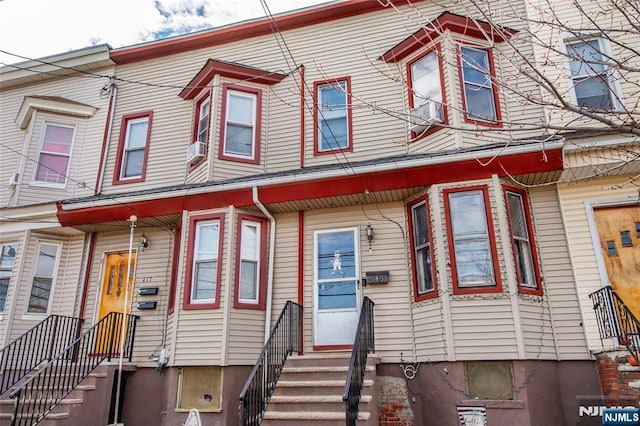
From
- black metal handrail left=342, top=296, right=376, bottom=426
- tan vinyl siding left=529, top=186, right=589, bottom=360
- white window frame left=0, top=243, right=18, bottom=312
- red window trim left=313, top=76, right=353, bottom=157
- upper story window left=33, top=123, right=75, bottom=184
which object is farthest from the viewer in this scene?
upper story window left=33, top=123, right=75, bottom=184

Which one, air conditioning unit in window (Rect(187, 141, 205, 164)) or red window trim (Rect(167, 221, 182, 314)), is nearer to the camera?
red window trim (Rect(167, 221, 182, 314))

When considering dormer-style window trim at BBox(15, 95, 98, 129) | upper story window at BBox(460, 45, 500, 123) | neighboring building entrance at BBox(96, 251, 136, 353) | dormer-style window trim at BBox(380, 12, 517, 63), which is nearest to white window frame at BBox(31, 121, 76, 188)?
dormer-style window trim at BBox(15, 95, 98, 129)

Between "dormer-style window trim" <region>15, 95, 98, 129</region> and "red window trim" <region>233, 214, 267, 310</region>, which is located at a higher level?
"dormer-style window trim" <region>15, 95, 98, 129</region>

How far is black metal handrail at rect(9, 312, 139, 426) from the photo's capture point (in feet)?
24.2

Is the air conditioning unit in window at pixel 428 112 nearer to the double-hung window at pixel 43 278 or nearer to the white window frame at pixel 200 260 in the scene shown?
the white window frame at pixel 200 260

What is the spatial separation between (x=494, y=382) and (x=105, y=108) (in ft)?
33.5

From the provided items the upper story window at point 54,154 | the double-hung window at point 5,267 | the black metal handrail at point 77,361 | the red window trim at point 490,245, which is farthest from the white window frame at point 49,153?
the red window trim at point 490,245

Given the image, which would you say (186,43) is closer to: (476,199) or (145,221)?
(145,221)

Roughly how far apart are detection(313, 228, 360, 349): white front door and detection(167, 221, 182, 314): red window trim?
2715mm

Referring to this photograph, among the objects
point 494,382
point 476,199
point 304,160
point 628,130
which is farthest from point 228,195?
point 628,130

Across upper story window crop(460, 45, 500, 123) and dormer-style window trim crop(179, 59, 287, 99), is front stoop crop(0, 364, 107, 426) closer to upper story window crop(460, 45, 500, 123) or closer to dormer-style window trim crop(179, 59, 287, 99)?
dormer-style window trim crop(179, 59, 287, 99)

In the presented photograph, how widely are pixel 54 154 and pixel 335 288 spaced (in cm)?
744

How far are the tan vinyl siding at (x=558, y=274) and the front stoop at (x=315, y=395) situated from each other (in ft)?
9.61

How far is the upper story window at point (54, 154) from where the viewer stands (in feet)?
35.4
